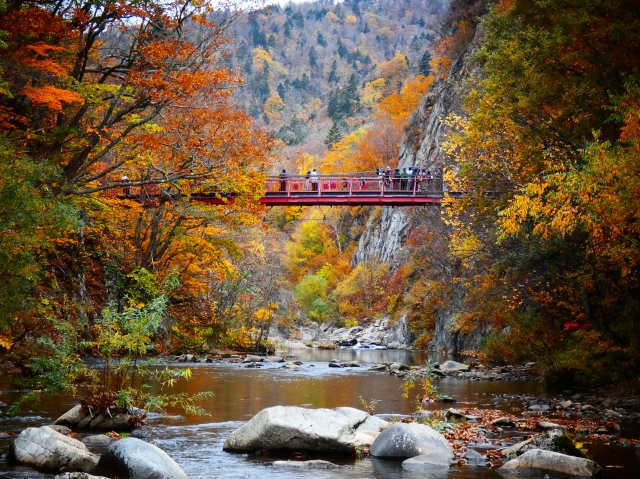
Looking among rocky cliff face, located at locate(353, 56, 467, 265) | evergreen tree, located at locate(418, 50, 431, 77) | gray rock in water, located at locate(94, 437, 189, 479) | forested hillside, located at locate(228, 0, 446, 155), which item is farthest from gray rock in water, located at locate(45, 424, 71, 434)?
forested hillside, located at locate(228, 0, 446, 155)

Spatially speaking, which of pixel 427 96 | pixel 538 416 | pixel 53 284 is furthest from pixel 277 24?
pixel 538 416

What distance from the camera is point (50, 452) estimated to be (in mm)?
7645

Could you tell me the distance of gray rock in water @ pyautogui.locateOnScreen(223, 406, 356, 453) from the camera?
346 inches

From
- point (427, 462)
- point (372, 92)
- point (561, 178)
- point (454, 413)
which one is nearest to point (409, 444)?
point (427, 462)

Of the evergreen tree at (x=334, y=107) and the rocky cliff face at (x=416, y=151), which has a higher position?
the evergreen tree at (x=334, y=107)

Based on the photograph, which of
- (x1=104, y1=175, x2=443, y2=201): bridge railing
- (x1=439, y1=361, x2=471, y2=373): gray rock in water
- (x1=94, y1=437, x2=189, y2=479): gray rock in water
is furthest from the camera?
(x1=104, y1=175, x2=443, y2=201): bridge railing

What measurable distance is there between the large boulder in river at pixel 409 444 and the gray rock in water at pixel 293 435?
390mm

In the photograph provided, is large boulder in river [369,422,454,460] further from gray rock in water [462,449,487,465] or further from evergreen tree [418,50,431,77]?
evergreen tree [418,50,431,77]

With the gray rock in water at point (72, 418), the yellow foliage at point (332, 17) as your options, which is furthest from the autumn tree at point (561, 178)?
the yellow foliage at point (332, 17)

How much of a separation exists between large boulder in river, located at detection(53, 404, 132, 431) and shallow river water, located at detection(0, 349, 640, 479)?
0.44m

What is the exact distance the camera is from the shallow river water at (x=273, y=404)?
7766 mm

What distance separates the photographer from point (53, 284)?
2033 centimetres

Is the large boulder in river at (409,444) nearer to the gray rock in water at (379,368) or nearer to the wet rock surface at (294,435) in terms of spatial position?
the wet rock surface at (294,435)

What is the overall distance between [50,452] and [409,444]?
14.1 feet
